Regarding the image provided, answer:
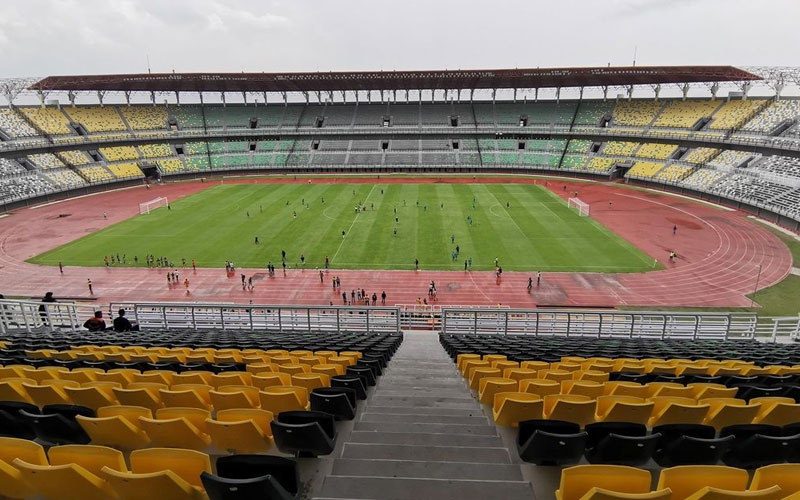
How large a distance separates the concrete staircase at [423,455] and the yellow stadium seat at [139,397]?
233 cm

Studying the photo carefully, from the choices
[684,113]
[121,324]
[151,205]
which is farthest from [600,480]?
[684,113]

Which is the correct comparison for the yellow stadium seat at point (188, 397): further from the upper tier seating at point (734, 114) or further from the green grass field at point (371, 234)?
the upper tier seating at point (734, 114)

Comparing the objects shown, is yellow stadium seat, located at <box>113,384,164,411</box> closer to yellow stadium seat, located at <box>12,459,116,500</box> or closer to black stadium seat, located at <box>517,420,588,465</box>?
yellow stadium seat, located at <box>12,459,116,500</box>

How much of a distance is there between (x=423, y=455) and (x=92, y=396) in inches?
158

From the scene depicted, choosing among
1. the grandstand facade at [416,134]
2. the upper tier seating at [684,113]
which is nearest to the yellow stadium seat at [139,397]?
the grandstand facade at [416,134]

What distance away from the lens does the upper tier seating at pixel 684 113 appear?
7012 cm

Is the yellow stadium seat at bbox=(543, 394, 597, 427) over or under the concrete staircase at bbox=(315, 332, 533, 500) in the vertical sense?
over

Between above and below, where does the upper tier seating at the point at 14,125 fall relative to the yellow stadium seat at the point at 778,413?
above

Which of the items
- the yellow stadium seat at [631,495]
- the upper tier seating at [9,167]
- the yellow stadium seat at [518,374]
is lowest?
the yellow stadium seat at [518,374]

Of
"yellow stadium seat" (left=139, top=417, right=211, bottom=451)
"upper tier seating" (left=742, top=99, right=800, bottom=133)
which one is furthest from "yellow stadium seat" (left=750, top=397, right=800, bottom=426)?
"upper tier seating" (left=742, top=99, right=800, bottom=133)

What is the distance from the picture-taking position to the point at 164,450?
3.84 meters

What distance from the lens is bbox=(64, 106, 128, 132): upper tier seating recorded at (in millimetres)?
76312

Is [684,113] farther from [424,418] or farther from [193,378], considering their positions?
[193,378]

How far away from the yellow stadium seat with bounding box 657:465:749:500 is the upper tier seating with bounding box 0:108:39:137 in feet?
280
